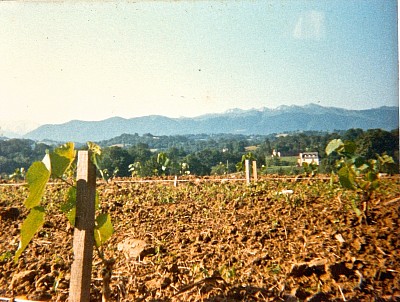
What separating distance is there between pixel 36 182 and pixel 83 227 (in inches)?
12.5

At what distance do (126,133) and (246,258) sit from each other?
891cm

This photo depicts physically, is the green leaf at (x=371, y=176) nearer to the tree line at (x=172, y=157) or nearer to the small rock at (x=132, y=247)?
the small rock at (x=132, y=247)

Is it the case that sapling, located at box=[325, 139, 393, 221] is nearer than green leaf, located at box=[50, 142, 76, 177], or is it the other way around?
green leaf, located at box=[50, 142, 76, 177]

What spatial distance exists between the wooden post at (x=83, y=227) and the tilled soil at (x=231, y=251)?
8.6 inches

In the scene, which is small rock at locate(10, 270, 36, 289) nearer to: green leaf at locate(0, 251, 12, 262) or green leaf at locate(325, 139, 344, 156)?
green leaf at locate(0, 251, 12, 262)

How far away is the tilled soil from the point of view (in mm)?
2539

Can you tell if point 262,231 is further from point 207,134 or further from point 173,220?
point 207,134

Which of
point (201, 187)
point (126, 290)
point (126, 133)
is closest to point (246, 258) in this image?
point (126, 290)

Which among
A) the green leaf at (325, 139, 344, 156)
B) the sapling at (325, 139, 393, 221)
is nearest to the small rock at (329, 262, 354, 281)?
the sapling at (325, 139, 393, 221)

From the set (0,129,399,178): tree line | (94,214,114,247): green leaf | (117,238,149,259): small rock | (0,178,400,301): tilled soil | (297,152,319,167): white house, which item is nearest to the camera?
(94,214,114,247): green leaf

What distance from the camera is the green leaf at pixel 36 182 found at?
5.90ft

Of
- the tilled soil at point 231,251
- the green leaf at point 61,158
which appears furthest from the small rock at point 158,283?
the green leaf at point 61,158

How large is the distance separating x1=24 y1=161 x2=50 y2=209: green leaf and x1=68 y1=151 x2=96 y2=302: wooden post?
16 centimetres

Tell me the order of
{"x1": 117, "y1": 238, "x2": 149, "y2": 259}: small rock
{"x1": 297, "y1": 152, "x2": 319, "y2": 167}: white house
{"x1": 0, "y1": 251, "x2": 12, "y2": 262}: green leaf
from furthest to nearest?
{"x1": 297, "y1": 152, "x2": 319, "y2": 167}: white house → {"x1": 0, "y1": 251, "x2": 12, "y2": 262}: green leaf → {"x1": 117, "y1": 238, "x2": 149, "y2": 259}: small rock
